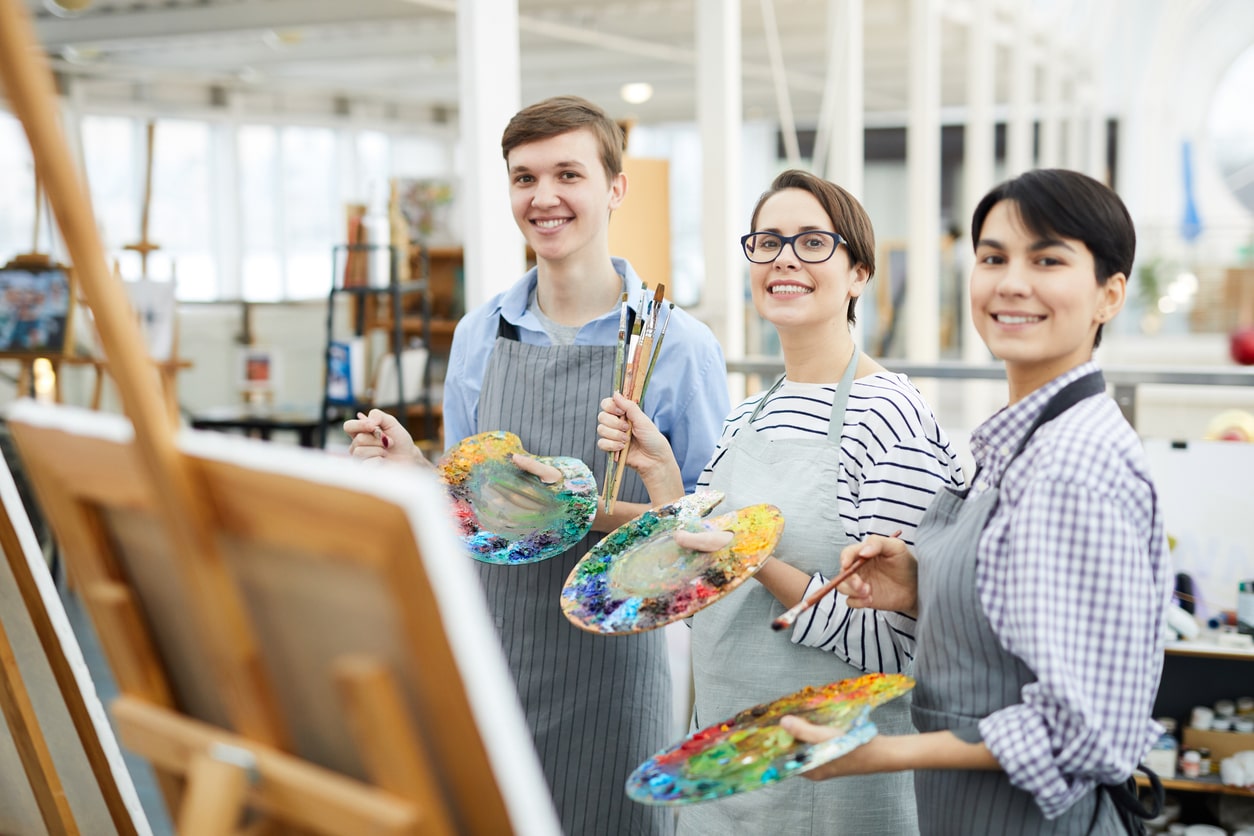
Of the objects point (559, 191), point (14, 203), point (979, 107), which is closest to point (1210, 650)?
point (559, 191)

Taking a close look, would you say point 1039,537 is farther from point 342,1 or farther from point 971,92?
point 971,92

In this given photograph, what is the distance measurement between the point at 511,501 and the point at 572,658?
30 cm

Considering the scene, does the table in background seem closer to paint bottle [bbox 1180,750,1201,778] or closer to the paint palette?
paint bottle [bbox 1180,750,1201,778]

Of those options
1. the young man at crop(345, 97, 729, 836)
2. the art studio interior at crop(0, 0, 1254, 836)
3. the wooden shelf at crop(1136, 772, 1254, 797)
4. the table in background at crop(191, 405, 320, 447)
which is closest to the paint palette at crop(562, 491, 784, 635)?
the art studio interior at crop(0, 0, 1254, 836)

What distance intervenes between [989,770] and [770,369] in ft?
7.30

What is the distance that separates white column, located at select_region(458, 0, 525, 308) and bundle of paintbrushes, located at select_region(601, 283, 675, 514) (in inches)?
65.9

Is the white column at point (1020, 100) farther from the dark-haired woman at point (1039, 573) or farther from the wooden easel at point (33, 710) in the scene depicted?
the wooden easel at point (33, 710)

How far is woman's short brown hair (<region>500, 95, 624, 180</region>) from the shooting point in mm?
1835

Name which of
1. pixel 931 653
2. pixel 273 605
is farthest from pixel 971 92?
pixel 273 605

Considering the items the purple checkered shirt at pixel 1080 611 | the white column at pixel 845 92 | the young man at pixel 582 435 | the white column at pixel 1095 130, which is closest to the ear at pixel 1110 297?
the purple checkered shirt at pixel 1080 611

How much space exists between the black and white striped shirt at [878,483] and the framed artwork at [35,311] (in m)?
5.17

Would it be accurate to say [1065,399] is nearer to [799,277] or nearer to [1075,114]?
[799,277]

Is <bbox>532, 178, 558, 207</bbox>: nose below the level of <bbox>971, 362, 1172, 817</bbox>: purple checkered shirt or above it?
above

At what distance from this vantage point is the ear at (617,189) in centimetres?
193
